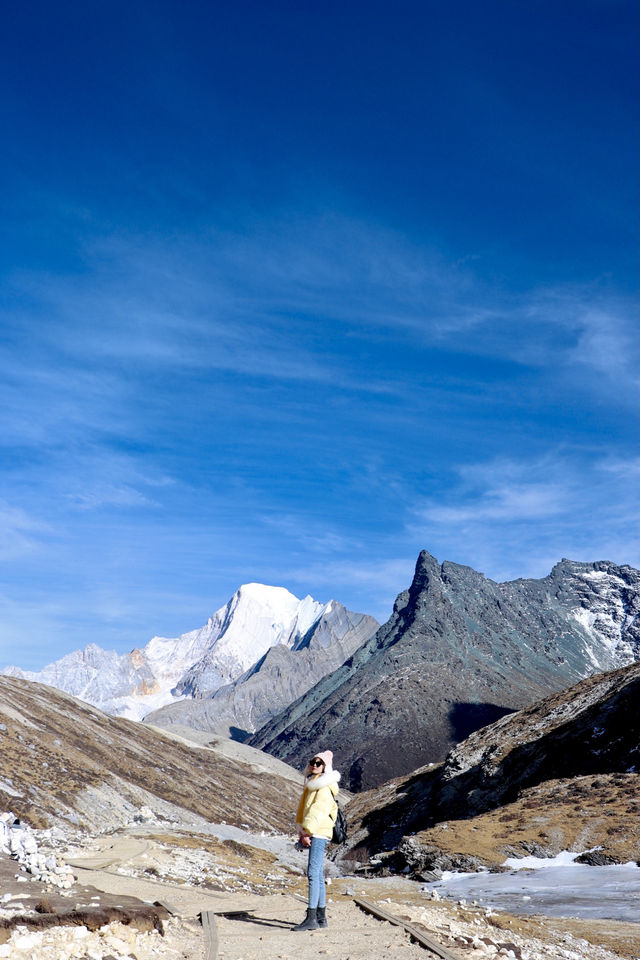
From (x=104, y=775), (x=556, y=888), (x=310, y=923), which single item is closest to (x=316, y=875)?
(x=310, y=923)

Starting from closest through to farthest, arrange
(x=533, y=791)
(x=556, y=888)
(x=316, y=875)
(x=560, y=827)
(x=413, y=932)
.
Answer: (x=413, y=932) → (x=316, y=875) → (x=556, y=888) → (x=560, y=827) → (x=533, y=791)

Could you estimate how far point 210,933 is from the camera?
1106cm

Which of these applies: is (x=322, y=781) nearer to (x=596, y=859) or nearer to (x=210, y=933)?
(x=210, y=933)

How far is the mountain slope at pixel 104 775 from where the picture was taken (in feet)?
201

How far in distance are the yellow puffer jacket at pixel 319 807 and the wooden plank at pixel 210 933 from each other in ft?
7.04

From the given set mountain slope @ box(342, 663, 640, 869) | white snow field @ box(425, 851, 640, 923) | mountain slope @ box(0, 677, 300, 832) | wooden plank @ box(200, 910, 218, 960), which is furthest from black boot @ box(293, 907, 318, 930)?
mountain slope @ box(0, 677, 300, 832)

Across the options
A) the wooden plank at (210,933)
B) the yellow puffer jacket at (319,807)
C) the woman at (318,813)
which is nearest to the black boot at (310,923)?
the woman at (318,813)

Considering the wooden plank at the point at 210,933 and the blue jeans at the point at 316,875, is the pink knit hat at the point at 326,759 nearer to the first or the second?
the blue jeans at the point at 316,875

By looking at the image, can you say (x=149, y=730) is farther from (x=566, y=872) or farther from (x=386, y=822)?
(x=566, y=872)

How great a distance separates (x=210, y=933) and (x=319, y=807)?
8.93 feet

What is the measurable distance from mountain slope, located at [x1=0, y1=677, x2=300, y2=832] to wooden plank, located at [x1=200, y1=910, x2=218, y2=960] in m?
48.4

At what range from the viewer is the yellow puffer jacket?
12.7m

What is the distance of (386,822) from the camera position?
82.7m

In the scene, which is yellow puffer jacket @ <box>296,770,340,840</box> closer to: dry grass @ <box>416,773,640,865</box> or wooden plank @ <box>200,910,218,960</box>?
wooden plank @ <box>200,910,218,960</box>
